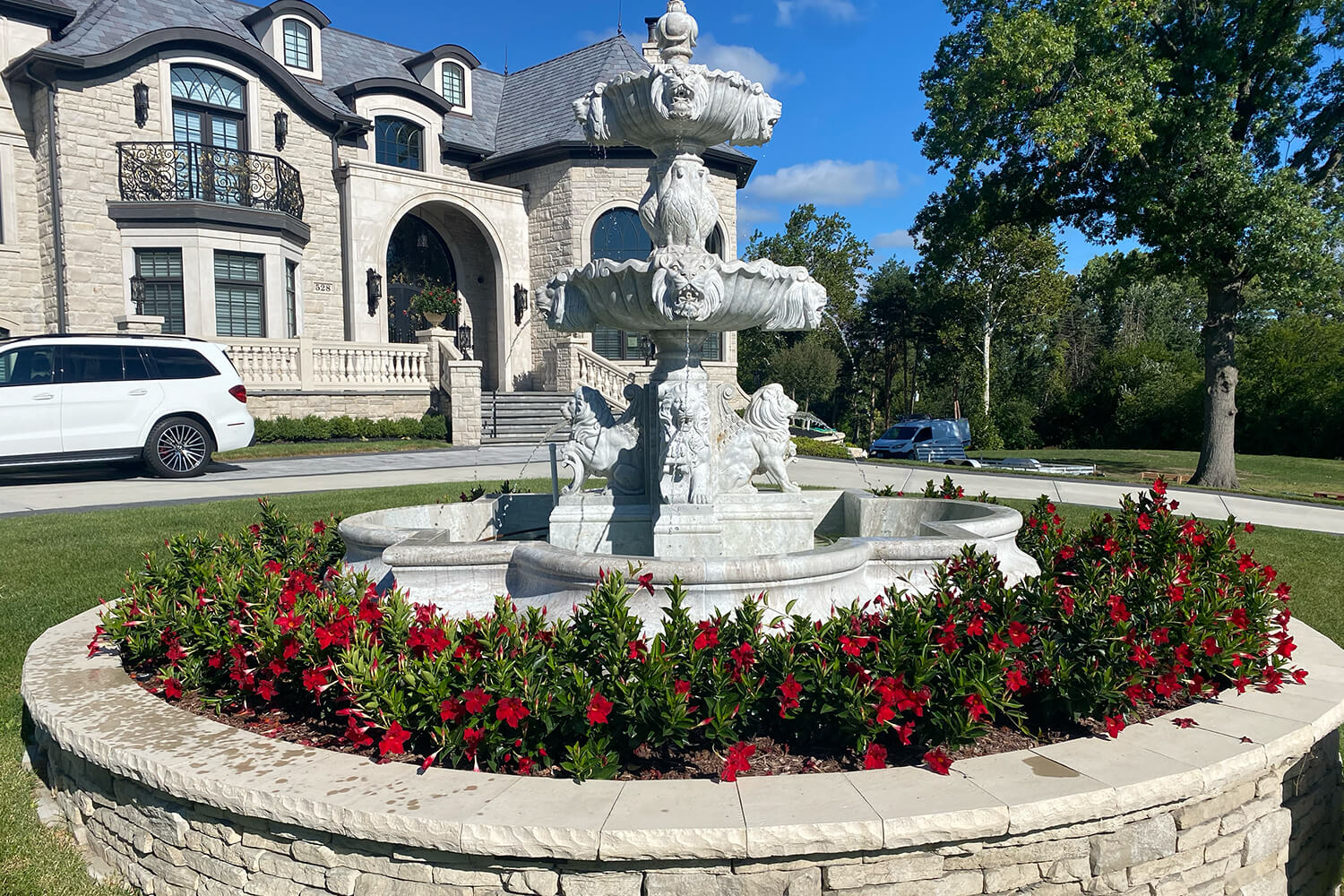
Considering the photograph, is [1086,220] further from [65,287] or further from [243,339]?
[65,287]

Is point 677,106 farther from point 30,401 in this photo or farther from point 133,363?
point 30,401

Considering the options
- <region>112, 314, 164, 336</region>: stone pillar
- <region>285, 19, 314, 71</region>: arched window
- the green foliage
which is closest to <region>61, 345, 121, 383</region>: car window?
<region>112, 314, 164, 336</region>: stone pillar

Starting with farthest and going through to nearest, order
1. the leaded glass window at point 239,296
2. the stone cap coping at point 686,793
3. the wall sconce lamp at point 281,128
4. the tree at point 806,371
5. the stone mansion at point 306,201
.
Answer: the tree at point 806,371 → the wall sconce lamp at point 281,128 → the leaded glass window at point 239,296 → the stone mansion at point 306,201 → the stone cap coping at point 686,793

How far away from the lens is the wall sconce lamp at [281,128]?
22422 mm

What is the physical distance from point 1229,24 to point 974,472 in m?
9.43

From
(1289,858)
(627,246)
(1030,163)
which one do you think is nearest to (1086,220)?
(1030,163)

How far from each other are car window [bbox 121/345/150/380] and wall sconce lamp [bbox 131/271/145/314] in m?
8.00

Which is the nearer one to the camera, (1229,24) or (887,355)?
(1229,24)

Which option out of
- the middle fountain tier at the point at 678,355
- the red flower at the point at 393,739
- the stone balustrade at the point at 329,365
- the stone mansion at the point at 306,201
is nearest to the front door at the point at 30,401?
the stone mansion at the point at 306,201

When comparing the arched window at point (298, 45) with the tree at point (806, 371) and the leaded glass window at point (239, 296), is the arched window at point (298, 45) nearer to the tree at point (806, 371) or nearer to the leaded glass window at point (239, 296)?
the leaded glass window at point (239, 296)

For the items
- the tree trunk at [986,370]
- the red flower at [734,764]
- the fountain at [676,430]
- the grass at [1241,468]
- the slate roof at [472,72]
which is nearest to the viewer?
the red flower at [734,764]

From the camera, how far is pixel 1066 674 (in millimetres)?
3598

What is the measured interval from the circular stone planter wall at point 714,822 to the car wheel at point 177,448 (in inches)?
454

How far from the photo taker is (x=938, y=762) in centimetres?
312
